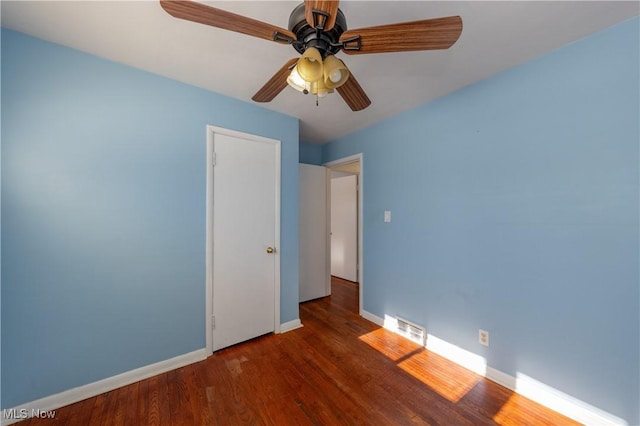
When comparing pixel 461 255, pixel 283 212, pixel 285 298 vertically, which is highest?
pixel 283 212

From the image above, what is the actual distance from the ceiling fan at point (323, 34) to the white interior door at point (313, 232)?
227cm

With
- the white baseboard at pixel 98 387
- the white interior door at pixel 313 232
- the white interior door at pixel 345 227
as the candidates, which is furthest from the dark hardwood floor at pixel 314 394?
the white interior door at pixel 345 227

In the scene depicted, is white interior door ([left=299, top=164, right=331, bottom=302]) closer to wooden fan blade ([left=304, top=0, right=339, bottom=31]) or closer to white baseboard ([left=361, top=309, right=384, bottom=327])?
white baseboard ([left=361, top=309, right=384, bottom=327])

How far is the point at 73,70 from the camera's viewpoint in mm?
1646

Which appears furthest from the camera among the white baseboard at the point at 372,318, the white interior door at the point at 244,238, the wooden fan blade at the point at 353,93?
the white baseboard at the point at 372,318

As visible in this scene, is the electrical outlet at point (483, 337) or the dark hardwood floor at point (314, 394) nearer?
the dark hardwood floor at point (314, 394)

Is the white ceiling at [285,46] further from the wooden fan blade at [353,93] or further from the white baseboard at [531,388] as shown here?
the white baseboard at [531,388]

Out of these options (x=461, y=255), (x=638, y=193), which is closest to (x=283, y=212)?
(x=461, y=255)

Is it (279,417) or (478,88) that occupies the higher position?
(478,88)

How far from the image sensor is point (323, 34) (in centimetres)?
108

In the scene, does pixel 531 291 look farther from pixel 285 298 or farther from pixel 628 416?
pixel 285 298

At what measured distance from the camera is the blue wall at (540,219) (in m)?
1.39

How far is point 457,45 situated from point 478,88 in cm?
62

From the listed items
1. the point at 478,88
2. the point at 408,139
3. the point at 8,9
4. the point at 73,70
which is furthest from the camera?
the point at 408,139
